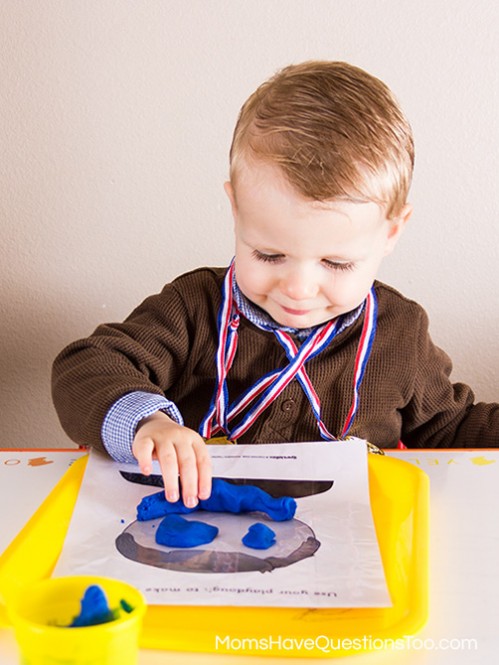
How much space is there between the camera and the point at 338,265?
875 millimetres

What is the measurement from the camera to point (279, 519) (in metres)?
0.73

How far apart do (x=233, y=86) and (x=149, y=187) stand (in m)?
0.18

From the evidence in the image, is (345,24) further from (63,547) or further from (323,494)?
(63,547)

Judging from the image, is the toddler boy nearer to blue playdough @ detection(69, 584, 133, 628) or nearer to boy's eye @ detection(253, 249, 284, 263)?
boy's eye @ detection(253, 249, 284, 263)

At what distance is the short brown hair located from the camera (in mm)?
836

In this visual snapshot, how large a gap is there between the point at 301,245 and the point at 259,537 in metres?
0.28

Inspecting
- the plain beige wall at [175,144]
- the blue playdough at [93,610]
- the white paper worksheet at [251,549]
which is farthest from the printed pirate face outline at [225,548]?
the plain beige wall at [175,144]

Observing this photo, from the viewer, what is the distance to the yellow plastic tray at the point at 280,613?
0.56 meters

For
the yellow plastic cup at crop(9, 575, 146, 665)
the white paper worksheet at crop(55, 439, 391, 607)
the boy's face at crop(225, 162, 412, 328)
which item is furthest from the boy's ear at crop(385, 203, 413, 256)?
the yellow plastic cup at crop(9, 575, 146, 665)

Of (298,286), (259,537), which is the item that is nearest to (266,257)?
(298,286)

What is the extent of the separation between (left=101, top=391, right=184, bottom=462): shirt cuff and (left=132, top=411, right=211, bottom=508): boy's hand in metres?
0.03

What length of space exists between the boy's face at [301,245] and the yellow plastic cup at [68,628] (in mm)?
455

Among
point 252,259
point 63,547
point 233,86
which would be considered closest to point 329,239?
point 252,259

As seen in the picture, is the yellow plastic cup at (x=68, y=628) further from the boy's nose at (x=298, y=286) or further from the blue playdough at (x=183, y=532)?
the boy's nose at (x=298, y=286)
